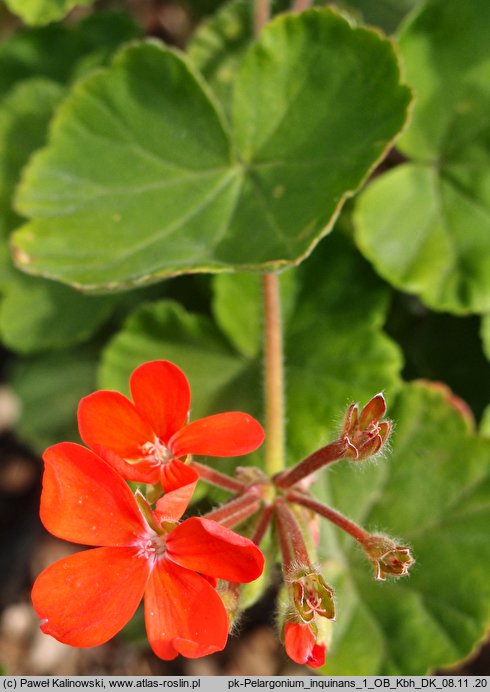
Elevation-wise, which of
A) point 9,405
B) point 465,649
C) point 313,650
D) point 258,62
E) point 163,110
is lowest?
point 9,405

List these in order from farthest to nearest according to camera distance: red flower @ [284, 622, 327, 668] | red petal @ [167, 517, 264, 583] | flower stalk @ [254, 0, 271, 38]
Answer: flower stalk @ [254, 0, 271, 38]
red flower @ [284, 622, 327, 668]
red petal @ [167, 517, 264, 583]

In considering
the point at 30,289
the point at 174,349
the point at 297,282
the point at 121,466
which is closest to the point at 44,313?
the point at 30,289

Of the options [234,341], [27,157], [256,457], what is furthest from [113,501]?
[27,157]

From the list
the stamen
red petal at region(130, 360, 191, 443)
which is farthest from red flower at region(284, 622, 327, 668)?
red petal at region(130, 360, 191, 443)

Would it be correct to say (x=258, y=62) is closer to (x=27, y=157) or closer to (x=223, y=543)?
(x=27, y=157)

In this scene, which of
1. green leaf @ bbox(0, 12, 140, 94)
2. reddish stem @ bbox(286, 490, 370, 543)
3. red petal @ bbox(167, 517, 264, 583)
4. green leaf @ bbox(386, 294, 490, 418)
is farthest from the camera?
green leaf @ bbox(0, 12, 140, 94)

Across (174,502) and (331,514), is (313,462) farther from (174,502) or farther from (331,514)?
(174,502)

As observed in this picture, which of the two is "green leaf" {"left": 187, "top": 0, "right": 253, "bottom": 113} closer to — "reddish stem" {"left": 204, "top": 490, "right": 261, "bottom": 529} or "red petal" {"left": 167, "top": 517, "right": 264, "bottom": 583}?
"reddish stem" {"left": 204, "top": 490, "right": 261, "bottom": 529}
